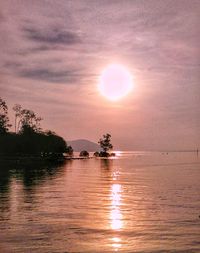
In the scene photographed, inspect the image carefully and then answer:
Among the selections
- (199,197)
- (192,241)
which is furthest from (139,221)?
(199,197)

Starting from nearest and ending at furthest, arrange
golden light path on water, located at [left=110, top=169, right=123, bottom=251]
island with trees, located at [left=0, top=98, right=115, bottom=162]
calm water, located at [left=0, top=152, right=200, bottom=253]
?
calm water, located at [left=0, top=152, right=200, bottom=253] < golden light path on water, located at [left=110, top=169, right=123, bottom=251] < island with trees, located at [left=0, top=98, right=115, bottom=162]

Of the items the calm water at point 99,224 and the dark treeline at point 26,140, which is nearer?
the calm water at point 99,224

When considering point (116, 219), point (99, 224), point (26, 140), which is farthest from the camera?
point (26, 140)

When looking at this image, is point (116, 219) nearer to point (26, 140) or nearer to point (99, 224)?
point (99, 224)

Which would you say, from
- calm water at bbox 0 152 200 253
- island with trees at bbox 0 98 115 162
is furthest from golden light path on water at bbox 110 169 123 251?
island with trees at bbox 0 98 115 162

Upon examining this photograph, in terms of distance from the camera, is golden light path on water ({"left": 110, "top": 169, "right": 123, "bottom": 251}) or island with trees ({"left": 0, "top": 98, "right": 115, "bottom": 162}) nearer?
golden light path on water ({"left": 110, "top": 169, "right": 123, "bottom": 251})

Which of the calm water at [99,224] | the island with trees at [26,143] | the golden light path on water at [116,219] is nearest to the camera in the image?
the calm water at [99,224]

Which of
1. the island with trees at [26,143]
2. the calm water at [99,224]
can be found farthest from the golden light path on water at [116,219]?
the island with trees at [26,143]

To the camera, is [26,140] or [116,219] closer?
[116,219]

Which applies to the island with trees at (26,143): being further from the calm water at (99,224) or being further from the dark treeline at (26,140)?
the calm water at (99,224)

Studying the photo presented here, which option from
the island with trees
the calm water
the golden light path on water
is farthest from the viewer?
the island with trees

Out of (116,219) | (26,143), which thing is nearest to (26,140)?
(26,143)

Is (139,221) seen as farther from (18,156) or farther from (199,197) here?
(18,156)

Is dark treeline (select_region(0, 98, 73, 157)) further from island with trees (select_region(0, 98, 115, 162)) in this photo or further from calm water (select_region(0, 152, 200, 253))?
calm water (select_region(0, 152, 200, 253))
